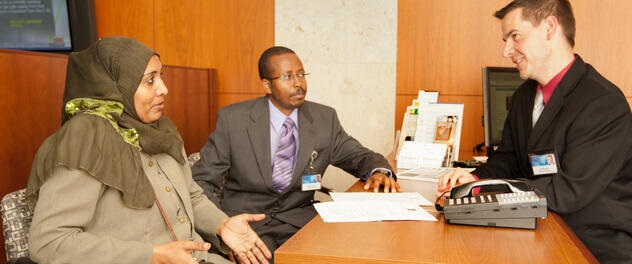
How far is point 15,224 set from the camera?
5.49 feet

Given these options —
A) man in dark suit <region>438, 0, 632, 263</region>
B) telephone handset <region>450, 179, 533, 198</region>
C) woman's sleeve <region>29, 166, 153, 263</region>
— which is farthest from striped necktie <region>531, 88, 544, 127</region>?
woman's sleeve <region>29, 166, 153, 263</region>

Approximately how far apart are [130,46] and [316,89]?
2.49m

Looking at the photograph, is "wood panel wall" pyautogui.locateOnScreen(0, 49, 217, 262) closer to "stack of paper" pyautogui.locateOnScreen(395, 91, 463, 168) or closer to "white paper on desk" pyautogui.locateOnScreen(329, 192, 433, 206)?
"white paper on desk" pyautogui.locateOnScreen(329, 192, 433, 206)

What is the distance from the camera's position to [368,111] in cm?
418

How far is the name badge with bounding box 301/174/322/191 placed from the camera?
8.83 ft

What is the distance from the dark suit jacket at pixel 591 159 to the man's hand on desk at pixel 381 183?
58 cm

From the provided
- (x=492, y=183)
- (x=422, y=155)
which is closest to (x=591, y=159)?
(x=492, y=183)

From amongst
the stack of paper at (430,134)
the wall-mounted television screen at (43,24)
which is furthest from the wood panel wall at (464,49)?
the wall-mounted television screen at (43,24)

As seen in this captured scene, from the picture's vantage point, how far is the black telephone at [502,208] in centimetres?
158

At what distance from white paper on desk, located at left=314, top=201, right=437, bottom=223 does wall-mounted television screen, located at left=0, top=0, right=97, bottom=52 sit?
3.25 meters

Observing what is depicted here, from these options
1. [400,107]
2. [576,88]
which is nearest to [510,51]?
[576,88]

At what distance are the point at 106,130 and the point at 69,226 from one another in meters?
0.32

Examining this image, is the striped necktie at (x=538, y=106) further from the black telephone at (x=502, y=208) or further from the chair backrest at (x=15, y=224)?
the chair backrest at (x=15, y=224)

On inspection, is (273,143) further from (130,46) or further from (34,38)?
(34,38)
